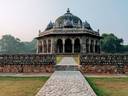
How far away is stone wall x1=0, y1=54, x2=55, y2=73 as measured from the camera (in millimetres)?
17375

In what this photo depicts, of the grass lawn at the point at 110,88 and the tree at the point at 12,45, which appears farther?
the tree at the point at 12,45

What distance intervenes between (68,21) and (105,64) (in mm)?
29808

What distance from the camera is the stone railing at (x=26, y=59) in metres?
17.5

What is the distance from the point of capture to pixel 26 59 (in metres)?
17.6

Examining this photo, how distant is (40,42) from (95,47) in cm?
954

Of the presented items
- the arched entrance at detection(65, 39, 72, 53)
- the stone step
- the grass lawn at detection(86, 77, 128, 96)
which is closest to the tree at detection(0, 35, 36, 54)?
the arched entrance at detection(65, 39, 72, 53)

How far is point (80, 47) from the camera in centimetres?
4266

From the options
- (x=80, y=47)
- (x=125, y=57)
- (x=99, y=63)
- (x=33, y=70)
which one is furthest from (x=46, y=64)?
(x=80, y=47)

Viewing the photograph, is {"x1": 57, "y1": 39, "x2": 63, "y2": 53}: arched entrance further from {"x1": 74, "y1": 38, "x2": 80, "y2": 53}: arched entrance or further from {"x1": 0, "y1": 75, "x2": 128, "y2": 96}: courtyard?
{"x1": 0, "y1": 75, "x2": 128, "y2": 96}: courtyard

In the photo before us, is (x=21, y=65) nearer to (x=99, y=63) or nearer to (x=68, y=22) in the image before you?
(x=99, y=63)

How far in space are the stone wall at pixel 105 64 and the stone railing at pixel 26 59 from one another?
2.12 metres

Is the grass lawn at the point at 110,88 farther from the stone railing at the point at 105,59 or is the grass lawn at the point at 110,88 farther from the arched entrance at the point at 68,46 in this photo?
the arched entrance at the point at 68,46

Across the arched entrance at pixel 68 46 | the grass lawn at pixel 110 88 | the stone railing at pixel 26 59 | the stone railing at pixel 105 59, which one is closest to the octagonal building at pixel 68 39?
the arched entrance at pixel 68 46

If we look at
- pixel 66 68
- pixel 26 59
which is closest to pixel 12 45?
pixel 26 59
